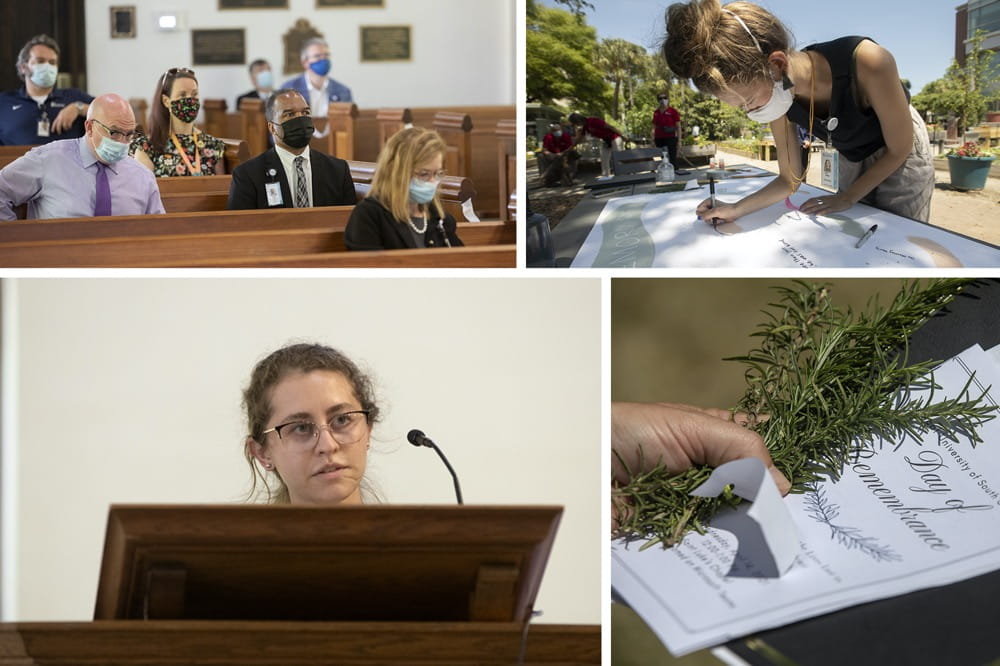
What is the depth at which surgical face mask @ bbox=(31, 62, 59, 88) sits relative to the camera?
1.36m

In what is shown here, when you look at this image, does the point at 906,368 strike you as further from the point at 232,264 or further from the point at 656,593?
the point at 232,264

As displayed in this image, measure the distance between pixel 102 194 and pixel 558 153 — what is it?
447 millimetres

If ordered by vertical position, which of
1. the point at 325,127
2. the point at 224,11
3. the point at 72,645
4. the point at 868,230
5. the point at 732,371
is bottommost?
the point at 72,645

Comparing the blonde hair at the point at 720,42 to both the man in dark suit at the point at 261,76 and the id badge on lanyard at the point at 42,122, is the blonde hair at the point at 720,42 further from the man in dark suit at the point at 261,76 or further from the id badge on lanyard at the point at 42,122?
the man in dark suit at the point at 261,76

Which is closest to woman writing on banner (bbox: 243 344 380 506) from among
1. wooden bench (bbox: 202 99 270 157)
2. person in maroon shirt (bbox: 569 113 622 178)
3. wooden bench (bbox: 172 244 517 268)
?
wooden bench (bbox: 172 244 517 268)

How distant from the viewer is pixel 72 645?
2.44 ft

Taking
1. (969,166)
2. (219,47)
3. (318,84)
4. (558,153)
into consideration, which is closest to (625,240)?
(558,153)

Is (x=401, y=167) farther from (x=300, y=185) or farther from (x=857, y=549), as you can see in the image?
(x=857, y=549)

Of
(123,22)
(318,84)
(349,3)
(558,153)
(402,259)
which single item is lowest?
(402,259)

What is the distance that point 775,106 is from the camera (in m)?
0.91

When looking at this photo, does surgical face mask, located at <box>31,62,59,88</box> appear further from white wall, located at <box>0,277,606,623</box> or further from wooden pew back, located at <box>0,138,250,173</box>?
white wall, located at <box>0,277,606,623</box>

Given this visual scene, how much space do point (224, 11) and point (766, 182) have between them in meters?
3.11

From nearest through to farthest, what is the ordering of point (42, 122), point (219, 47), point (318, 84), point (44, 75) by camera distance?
point (42, 122)
point (44, 75)
point (318, 84)
point (219, 47)

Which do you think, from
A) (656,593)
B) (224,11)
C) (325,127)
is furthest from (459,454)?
(224,11)
